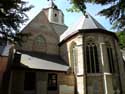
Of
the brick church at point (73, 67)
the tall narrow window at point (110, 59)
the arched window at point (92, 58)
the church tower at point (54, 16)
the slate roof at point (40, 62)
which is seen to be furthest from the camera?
the church tower at point (54, 16)

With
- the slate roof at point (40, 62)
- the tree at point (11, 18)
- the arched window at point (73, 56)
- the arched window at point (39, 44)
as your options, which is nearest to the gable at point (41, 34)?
the arched window at point (39, 44)

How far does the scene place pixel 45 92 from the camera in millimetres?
14688

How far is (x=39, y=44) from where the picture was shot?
1944cm

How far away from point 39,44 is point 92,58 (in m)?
6.72

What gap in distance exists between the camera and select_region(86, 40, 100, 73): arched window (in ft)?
51.0

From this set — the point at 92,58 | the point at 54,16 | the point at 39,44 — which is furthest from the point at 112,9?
the point at 54,16

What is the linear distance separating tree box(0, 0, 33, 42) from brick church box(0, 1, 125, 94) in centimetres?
529

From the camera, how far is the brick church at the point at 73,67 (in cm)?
1452

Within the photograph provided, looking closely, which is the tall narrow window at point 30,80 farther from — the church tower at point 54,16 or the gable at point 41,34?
the church tower at point 54,16

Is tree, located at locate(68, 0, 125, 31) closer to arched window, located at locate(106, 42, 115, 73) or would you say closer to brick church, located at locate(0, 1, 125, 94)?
brick church, located at locate(0, 1, 125, 94)

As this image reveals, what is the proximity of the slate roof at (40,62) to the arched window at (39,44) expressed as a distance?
0.65 meters

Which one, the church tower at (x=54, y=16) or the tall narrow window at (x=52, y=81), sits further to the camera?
the church tower at (x=54, y=16)

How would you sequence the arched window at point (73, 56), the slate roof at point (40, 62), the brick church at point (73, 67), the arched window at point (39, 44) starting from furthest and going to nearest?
the arched window at point (39, 44) → the arched window at point (73, 56) → the slate roof at point (40, 62) → the brick church at point (73, 67)

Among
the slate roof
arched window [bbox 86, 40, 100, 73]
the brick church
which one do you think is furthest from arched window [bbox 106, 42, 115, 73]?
the slate roof
